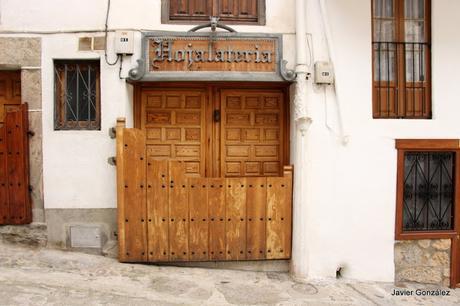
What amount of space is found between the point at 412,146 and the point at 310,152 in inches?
56.4

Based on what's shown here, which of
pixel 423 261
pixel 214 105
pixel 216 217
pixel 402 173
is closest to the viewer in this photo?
pixel 216 217

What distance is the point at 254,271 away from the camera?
16.6ft

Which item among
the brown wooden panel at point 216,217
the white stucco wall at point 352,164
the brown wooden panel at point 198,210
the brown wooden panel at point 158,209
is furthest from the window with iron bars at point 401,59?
the brown wooden panel at point 158,209

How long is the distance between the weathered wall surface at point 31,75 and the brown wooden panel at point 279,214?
3.09m

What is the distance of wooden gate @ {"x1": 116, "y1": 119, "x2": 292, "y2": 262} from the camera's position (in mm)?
4738

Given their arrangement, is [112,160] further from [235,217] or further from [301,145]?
[301,145]

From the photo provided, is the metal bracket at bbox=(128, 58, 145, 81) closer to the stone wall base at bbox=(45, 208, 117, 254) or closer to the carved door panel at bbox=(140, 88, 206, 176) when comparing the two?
the carved door panel at bbox=(140, 88, 206, 176)

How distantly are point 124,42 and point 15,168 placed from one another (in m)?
2.20

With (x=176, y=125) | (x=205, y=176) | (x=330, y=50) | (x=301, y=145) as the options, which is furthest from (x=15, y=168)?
(x=330, y=50)

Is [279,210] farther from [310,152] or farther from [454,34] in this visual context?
[454,34]

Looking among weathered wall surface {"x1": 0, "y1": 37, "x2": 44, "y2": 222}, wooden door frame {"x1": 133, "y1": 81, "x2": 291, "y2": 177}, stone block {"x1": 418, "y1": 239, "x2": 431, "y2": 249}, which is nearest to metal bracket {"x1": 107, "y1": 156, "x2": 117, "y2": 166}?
wooden door frame {"x1": 133, "y1": 81, "x2": 291, "y2": 177}

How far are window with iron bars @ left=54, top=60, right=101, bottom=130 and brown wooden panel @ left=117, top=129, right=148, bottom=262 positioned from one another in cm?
69

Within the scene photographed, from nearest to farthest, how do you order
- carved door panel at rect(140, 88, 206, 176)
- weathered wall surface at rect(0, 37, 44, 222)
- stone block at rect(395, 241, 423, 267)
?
weathered wall surface at rect(0, 37, 44, 222), stone block at rect(395, 241, 423, 267), carved door panel at rect(140, 88, 206, 176)

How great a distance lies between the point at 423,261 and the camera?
5.22 m
